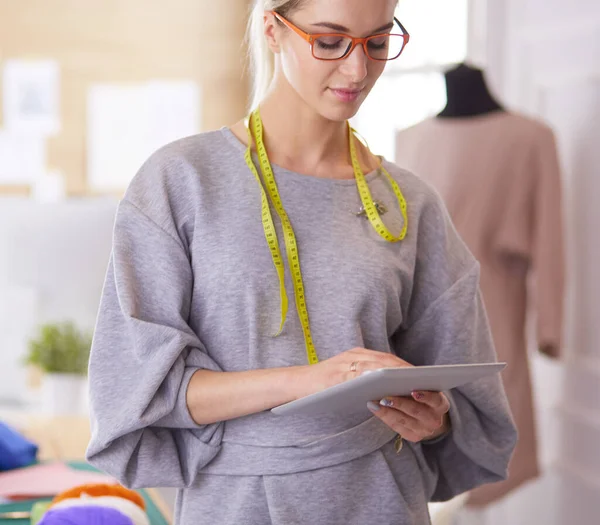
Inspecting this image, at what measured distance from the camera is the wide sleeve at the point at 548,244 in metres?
2.88

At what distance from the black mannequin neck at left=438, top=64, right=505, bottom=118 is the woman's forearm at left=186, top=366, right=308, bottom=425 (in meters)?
1.91

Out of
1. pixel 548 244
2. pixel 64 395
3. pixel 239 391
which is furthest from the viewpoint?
pixel 548 244

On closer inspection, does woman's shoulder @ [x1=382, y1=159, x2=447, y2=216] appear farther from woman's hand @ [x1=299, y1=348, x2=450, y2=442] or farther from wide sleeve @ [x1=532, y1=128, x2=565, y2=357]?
wide sleeve @ [x1=532, y1=128, x2=565, y2=357]

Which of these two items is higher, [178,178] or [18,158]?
[178,178]

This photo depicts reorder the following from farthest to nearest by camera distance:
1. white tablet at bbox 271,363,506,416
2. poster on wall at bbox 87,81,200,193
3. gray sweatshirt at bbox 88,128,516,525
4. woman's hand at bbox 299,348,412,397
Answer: poster on wall at bbox 87,81,200,193 → gray sweatshirt at bbox 88,128,516,525 → woman's hand at bbox 299,348,412,397 → white tablet at bbox 271,363,506,416

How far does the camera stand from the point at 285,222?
4.45 feet

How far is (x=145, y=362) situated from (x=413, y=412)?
37 centimetres

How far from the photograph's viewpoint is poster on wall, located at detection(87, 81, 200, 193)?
5.77 meters

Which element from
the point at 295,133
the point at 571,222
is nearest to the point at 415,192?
the point at 295,133

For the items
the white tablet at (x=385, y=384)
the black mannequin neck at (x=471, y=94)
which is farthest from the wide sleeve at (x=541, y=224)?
the white tablet at (x=385, y=384)

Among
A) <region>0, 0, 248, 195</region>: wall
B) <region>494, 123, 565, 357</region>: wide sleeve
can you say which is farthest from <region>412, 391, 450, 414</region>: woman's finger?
<region>0, 0, 248, 195</region>: wall

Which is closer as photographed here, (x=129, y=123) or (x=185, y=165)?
(x=185, y=165)

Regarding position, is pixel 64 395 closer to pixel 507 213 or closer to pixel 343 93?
pixel 507 213

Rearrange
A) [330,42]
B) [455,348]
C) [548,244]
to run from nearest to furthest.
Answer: [330,42]
[455,348]
[548,244]
